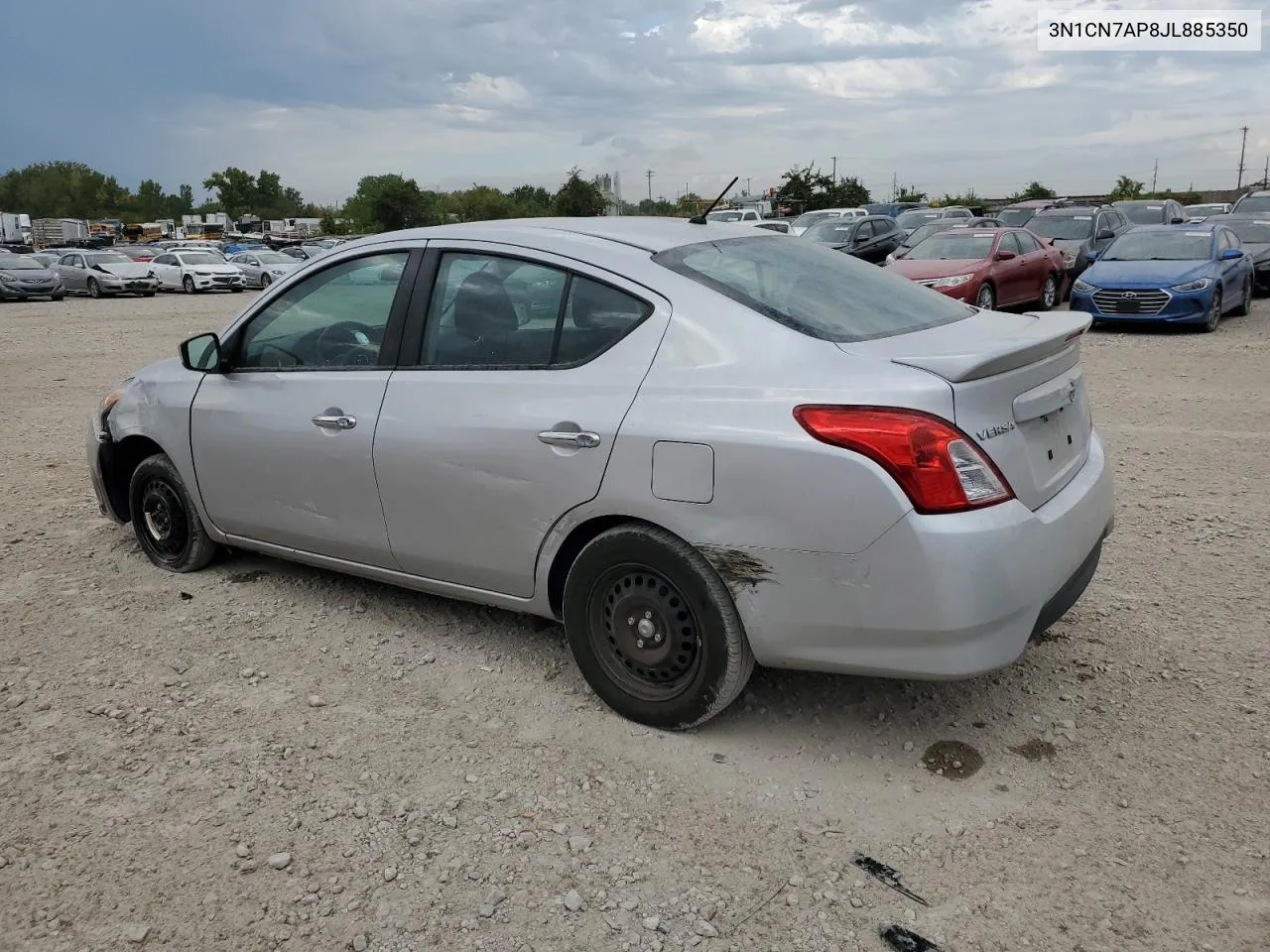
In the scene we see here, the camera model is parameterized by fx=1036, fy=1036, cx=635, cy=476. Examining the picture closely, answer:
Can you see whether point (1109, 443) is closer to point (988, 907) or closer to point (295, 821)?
point (988, 907)

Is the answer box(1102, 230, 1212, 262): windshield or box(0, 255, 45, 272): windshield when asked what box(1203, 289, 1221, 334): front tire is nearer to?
box(1102, 230, 1212, 262): windshield

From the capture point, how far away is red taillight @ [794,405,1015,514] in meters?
2.78

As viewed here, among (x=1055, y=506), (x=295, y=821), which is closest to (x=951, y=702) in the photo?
(x=1055, y=506)

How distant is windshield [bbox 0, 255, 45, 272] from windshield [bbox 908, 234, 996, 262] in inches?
987

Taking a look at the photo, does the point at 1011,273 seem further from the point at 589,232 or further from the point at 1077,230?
the point at 589,232

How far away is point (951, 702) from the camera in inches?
140

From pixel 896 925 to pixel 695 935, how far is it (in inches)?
19.2

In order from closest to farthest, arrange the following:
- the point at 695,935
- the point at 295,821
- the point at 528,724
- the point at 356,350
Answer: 1. the point at 695,935
2. the point at 295,821
3. the point at 528,724
4. the point at 356,350

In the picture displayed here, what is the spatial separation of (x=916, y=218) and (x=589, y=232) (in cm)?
2994

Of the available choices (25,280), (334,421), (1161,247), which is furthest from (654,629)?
(25,280)

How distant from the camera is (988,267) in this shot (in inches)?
562

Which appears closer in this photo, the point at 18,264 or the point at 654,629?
the point at 654,629

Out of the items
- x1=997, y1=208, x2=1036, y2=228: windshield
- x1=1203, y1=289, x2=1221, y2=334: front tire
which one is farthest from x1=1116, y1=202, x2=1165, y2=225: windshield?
x1=1203, y1=289, x2=1221, y2=334: front tire

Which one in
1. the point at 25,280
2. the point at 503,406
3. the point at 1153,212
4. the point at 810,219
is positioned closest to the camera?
the point at 503,406
